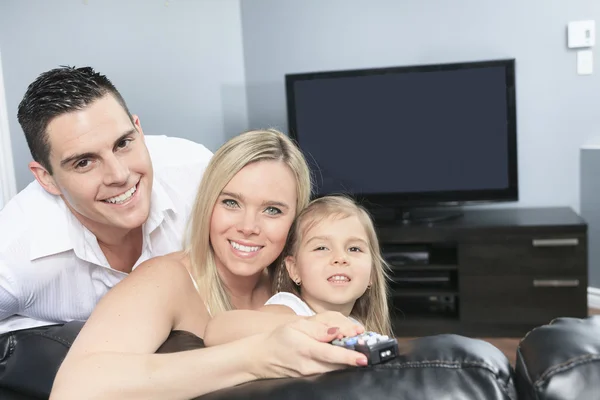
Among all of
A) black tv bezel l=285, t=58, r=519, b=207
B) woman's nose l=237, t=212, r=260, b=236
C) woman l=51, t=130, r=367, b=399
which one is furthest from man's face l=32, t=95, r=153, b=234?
black tv bezel l=285, t=58, r=519, b=207

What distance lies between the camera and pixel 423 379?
71 centimetres

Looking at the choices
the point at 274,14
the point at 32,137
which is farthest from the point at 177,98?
the point at 32,137

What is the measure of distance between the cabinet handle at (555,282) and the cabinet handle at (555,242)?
0.18m

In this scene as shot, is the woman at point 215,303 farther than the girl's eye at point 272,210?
No

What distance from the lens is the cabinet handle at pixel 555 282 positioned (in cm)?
345

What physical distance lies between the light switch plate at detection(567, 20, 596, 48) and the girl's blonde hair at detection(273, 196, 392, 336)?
269 centimetres

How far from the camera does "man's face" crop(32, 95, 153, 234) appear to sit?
59.2 inches

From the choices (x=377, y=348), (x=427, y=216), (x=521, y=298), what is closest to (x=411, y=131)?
(x=427, y=216)

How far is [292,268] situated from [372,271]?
8.1 inches

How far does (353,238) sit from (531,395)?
0.92 m

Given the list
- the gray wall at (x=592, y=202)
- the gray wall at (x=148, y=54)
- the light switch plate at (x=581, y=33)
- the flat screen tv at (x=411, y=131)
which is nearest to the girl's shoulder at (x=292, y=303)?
the gray wall at (x=148, y=54)

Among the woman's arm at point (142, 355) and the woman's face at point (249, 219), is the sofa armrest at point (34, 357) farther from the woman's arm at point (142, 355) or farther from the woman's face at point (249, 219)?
the woman's face at point (249, 219)

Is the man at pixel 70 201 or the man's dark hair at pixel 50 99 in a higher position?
the man's dark hair at pixel 50 99

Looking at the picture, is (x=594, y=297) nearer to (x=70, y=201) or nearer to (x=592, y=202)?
(x=592, y=202)
